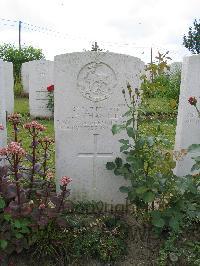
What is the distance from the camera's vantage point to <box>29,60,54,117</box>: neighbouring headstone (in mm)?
10109

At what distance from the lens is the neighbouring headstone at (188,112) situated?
13.5ft

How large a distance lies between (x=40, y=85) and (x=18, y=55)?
9.56m

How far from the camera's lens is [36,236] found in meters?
3.18

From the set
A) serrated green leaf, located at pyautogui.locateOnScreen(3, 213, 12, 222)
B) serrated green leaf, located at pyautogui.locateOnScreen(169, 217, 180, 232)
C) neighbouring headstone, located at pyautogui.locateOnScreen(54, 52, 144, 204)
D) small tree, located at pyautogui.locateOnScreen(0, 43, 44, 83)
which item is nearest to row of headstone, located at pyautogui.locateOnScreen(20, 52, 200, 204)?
neighbouring headstone, located at pyautogui.locateOnScreen(54, 52, 144, 204)

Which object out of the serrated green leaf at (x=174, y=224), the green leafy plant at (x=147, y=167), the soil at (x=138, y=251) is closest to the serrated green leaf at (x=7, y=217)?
the soil at (x=138, y=251)

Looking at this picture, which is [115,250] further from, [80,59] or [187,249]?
[80,59]

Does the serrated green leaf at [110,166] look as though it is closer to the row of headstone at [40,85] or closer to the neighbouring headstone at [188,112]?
the neighbouring headstone at [188,112]

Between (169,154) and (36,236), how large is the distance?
131 centimetres

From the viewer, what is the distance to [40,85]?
10.1 meters

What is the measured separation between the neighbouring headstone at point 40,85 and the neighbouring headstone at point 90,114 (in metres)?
6.37

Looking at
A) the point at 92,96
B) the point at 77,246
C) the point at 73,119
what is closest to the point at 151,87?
the point at 92,96

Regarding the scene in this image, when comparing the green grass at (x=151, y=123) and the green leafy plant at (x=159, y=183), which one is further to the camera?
the green grass at (x=151, y=123)

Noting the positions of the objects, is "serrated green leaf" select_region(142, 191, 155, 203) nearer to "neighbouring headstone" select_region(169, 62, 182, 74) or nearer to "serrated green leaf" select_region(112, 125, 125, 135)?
"serrated green leaf" select_region(112, 125, 125, 135)

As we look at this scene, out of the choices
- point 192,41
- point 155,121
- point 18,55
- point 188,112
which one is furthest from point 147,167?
point 192,41
